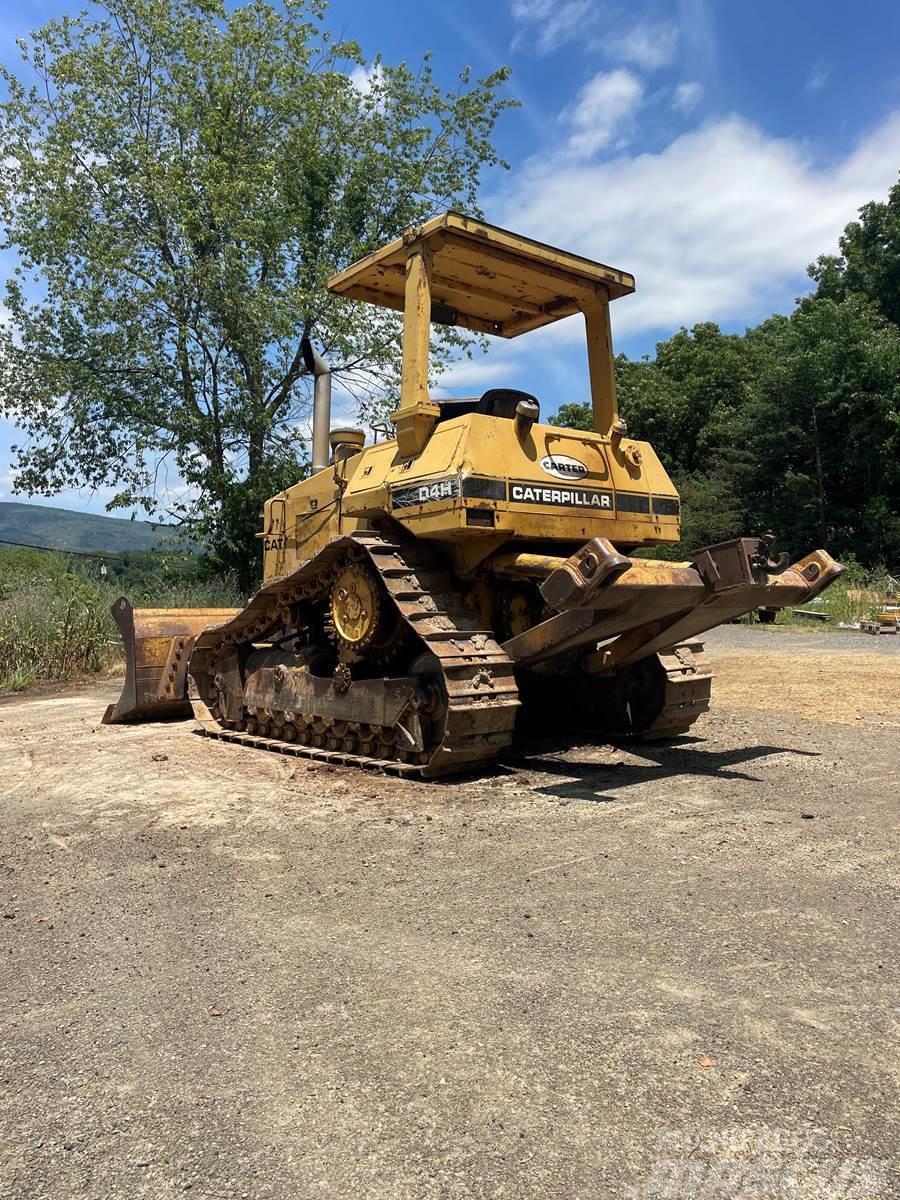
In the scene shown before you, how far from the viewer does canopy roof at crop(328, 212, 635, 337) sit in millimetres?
6918

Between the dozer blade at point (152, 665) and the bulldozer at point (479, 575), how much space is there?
1.06 m

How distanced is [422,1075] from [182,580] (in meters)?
17.6

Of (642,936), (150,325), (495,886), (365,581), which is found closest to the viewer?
(642,936)

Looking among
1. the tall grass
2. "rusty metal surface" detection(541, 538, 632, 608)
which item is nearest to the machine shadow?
"rusty metal surface" detection(541, 538, 632, 608)

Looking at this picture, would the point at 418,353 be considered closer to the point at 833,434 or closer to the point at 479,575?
the point at 479,575

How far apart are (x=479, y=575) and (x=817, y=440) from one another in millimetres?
29780

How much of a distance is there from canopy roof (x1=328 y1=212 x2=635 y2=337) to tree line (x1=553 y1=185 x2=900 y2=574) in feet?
79.9

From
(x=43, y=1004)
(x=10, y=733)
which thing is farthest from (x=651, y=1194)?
(x=10, y=733)

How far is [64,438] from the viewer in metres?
20.5

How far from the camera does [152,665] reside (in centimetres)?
985

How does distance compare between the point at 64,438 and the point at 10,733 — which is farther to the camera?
the point at 64,438

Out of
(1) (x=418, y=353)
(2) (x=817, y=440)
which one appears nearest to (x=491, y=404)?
(1) (x=418, y=353)

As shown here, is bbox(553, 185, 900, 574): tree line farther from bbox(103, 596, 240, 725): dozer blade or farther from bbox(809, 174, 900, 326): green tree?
bbox(103, 596, 240, 725): dozer blade

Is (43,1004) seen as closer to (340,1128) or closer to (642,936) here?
(340,1128)
